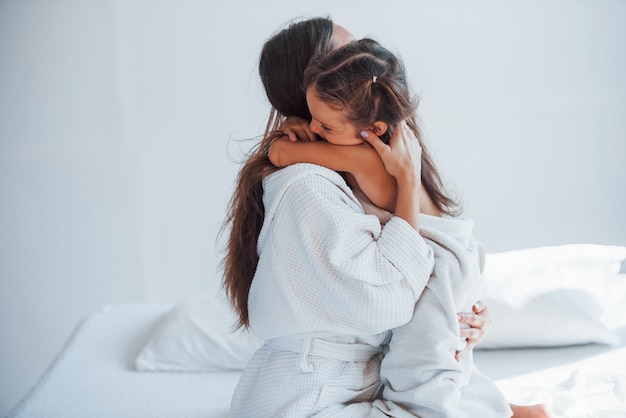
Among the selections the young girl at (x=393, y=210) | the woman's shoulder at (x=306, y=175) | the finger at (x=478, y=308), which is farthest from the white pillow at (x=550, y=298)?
the woman's shoulder at (x=306, y=175)

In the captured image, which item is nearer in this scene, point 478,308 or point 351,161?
point 351,161

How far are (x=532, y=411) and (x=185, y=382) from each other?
34.7 inches

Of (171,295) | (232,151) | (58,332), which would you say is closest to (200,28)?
(232,151)

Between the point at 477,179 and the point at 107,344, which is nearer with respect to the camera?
the point at 107,344

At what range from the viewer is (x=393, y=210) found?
138cm

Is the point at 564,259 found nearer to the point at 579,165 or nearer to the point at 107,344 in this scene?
the point at 579,165

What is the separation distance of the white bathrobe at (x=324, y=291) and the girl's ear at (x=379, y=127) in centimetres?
10

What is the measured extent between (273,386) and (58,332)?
A: 5.66 ft

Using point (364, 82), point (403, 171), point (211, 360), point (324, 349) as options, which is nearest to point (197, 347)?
point (211, 360)

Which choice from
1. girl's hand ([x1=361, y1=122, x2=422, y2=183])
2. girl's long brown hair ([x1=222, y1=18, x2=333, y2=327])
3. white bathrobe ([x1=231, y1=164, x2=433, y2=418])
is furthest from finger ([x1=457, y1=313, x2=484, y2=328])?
girl's long brown hair ([x1=222, y1=18, x2=333, y2=327])

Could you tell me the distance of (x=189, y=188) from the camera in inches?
106

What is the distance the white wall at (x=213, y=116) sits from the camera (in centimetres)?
258

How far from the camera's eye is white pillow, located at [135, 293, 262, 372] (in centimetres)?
200

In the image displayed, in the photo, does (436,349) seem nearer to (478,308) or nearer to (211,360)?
(478,308)
